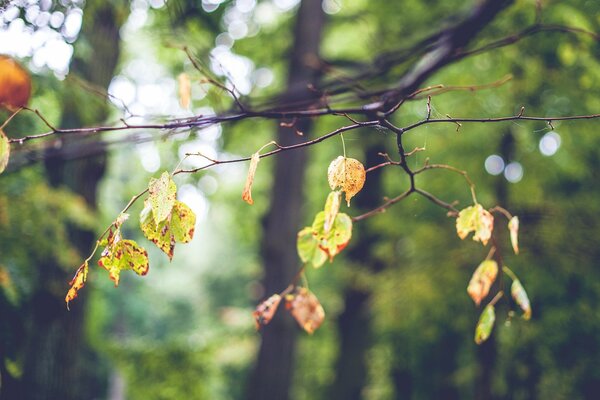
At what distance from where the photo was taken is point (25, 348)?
339 centimetres

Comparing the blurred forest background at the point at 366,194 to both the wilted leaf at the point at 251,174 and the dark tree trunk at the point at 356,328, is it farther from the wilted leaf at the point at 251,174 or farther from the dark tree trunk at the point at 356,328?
the wilted leaf at the point at 251,174

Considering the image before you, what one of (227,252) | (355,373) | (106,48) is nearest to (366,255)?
(355,373)

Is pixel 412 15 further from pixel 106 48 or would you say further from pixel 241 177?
pixel 241 177

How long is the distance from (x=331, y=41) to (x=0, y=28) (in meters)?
6.30

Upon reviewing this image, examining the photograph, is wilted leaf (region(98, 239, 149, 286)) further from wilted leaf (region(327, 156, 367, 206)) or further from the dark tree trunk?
the dark tree trunk

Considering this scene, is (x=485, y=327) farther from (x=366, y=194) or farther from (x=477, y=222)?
(x=366, y=194)

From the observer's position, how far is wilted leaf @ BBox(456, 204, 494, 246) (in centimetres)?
116

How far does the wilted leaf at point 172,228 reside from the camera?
3.40 ft

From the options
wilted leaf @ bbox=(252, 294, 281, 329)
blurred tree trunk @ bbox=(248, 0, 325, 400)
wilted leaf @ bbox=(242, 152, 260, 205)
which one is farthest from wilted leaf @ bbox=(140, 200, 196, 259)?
blurred tree trunk @ bbox=(248, 0, 325, 400)

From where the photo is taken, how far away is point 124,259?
1.09m

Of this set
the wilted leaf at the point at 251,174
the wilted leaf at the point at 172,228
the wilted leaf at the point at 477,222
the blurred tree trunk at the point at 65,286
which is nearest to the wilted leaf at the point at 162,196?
the wilted leaf at the point at 172,228

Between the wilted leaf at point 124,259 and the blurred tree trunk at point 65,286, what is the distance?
7.77 feet

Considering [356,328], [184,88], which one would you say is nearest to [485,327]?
[184,88]

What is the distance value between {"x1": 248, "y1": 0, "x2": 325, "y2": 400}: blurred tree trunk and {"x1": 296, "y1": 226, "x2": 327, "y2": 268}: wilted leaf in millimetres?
2967
